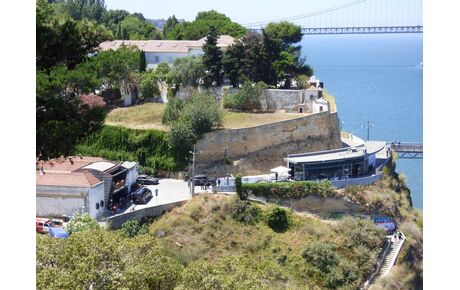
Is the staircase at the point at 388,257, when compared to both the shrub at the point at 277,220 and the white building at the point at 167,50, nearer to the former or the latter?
the shrub at the point at 277,220

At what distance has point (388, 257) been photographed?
22.5m

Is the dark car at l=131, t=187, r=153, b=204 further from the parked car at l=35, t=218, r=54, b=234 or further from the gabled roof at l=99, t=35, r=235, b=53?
the gabled roof at l=99, t=35, r=235, b=53

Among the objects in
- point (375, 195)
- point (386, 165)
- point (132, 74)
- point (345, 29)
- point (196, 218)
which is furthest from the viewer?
point (345, 29)

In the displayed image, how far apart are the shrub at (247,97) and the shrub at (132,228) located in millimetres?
8353

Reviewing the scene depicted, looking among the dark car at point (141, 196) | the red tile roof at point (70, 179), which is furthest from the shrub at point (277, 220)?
the red tile roof at point (70, 179)

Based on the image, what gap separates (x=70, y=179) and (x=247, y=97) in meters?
8.61

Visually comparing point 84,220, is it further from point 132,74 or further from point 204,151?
point 132,74

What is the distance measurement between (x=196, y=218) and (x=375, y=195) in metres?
6.18

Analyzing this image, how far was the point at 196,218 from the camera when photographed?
2211cm

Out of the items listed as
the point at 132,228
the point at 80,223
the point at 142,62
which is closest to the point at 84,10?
the point at 142,62

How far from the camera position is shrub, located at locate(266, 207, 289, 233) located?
22422 mm

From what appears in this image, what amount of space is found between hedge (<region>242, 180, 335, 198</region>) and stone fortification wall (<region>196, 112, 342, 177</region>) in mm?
1988

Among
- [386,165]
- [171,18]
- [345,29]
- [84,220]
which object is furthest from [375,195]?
[345,29]

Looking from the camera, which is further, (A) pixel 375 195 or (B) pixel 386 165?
(B) pixel 386 165
